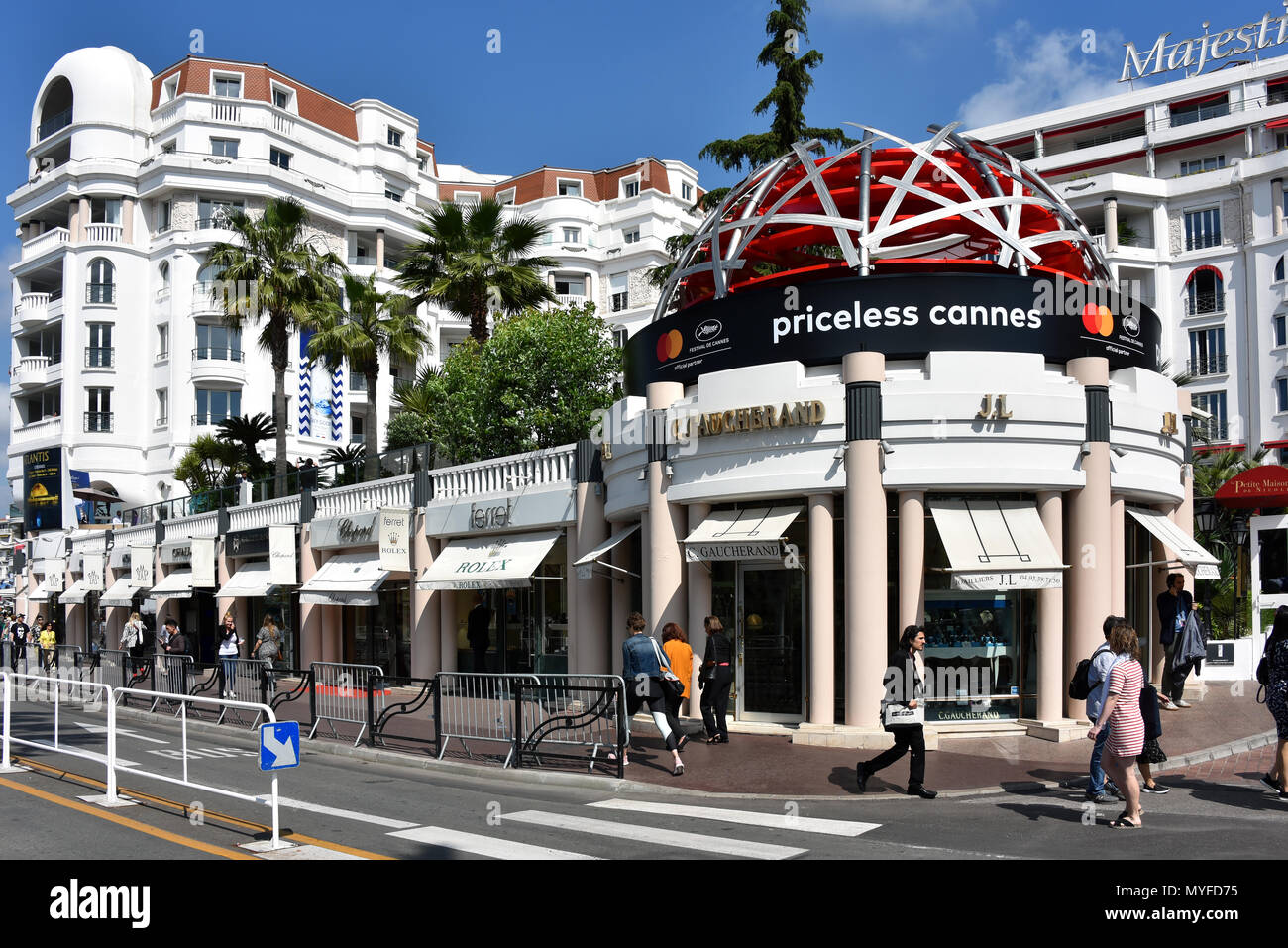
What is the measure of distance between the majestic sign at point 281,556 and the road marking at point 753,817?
788 inches

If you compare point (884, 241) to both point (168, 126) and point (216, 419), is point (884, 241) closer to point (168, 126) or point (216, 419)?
point (216, 419)

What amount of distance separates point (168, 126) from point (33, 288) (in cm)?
1239

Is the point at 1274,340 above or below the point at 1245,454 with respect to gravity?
above

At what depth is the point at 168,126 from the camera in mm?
52375

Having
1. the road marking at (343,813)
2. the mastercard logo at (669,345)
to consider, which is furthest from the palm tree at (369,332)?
the road marking at (343,813)

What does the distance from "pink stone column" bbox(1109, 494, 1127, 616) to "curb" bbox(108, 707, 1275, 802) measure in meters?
2.50

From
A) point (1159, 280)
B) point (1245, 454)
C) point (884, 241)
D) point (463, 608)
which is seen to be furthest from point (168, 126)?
point (1245, 454)

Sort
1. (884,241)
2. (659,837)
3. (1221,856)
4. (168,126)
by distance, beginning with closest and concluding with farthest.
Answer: (1221,856)
(659,837)
(884,241)
(168,126)

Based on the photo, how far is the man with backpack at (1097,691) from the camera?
1005 cm

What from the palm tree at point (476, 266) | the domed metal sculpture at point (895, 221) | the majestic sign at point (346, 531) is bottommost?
the majestic sign at point (346, 531)

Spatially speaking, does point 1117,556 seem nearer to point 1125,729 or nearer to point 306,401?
point 1125,729

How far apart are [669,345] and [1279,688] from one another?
1012 cm

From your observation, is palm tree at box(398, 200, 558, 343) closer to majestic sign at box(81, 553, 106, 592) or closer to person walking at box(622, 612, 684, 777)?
person walking at box(622, 612, 684, 777)

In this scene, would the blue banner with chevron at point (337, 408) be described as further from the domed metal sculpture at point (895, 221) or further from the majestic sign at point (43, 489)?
the domed metal sculpture at point (895, 221)
